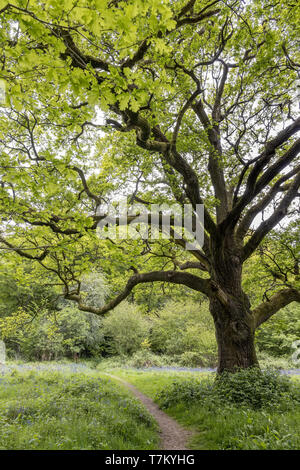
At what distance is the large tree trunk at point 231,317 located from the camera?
24.4 feet

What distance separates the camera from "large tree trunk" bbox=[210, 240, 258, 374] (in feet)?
24.4

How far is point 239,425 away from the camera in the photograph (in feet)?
15.1

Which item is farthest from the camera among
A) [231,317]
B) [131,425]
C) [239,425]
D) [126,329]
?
[126,329]

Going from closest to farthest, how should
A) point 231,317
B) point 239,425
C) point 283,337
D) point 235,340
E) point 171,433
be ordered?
point 239,425, point 171,433, point 235,340, point 231,317, point 283,337

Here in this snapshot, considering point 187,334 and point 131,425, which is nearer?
point 131,425

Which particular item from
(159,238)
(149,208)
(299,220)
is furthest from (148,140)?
(299,220)

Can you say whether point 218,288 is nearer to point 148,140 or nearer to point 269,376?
point 269,376

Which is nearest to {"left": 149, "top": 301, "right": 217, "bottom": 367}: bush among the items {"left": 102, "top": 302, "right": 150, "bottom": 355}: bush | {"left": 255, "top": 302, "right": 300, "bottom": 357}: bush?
{"left": 102, "top": 302, "right": 150, "bottom": 355}: bush

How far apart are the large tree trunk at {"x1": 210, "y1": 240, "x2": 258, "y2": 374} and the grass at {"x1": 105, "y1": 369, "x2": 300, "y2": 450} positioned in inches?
61.5

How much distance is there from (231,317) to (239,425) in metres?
3.34

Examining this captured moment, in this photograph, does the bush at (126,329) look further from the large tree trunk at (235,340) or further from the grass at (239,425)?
the grass at (239,425)

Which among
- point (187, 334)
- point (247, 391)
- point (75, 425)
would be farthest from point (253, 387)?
point (187, 334)

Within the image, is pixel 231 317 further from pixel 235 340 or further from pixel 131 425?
pixel 131 425

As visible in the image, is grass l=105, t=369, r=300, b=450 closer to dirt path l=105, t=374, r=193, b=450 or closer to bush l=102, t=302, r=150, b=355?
dirt path l=105, t=374, r=193, b=450
